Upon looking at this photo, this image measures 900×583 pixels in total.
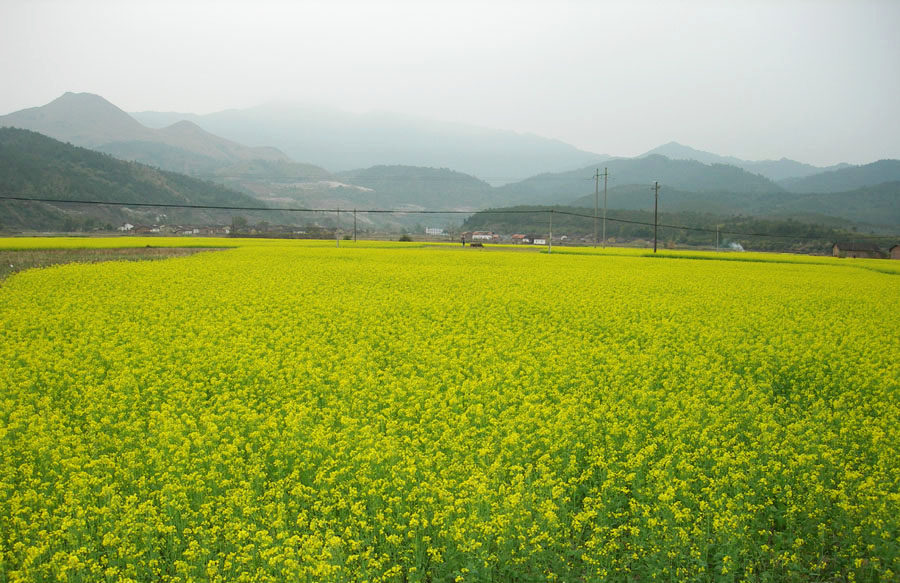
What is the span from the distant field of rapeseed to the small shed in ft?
235

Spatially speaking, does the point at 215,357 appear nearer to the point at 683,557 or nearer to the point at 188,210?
the point at 683,557

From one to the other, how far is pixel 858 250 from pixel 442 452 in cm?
8512

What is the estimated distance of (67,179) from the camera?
325ft

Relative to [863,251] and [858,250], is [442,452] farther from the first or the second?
[863,251]

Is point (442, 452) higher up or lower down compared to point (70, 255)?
lower down

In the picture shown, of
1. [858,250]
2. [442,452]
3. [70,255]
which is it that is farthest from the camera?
[858,250]

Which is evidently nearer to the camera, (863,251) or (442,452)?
(442,452)

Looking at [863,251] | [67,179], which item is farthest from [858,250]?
[67,179]

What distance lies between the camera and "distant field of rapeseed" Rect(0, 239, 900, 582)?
512 cm

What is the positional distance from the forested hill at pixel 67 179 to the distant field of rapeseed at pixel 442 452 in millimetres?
90329

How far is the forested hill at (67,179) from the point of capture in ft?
305

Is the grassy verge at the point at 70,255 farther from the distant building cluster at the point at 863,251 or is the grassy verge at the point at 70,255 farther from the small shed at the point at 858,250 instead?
the distant building cluster at the point at 863,251

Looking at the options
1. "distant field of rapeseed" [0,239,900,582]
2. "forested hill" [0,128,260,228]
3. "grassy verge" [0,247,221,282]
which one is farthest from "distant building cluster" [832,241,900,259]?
"forested hill" [0,128,260,228]

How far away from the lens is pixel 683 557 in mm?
5082
